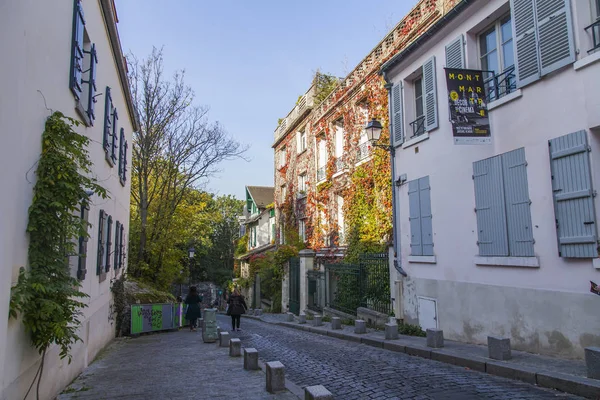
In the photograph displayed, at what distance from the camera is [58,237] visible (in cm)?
520

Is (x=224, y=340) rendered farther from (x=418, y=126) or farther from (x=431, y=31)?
(x=431, y=31)

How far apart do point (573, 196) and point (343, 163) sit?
1288 centimetres

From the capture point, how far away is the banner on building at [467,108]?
28.5ft

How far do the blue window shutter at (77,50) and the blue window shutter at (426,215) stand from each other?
7583 mm

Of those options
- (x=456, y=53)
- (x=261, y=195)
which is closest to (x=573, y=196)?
(x=456, y=53)

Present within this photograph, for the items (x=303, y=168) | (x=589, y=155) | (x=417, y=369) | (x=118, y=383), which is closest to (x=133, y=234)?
(x=303, y=168)

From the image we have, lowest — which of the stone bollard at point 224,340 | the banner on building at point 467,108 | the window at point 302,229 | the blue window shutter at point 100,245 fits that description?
the stone bollard at point 224,340

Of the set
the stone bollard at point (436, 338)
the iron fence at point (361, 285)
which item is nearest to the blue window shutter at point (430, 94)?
the iron fence at point (361, 285)

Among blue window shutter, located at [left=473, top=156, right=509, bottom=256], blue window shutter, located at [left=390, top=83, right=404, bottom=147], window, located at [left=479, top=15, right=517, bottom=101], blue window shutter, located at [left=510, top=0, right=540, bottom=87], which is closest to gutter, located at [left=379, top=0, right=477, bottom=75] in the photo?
blue window shutter, located at [left=390, top=83, right=404, bottom=147]

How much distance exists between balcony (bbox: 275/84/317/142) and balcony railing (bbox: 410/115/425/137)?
482 inches

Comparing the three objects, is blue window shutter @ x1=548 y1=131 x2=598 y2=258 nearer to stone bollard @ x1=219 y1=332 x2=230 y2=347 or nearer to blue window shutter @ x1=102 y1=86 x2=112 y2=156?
stone bollard @ x1=219 y1=332 x2=230 y2=347

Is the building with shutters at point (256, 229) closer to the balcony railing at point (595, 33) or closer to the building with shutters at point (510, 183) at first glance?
the building with shutters at point (510, 183)

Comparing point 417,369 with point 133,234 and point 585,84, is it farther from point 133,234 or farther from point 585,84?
point 133,234

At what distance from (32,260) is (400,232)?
9209 mm
